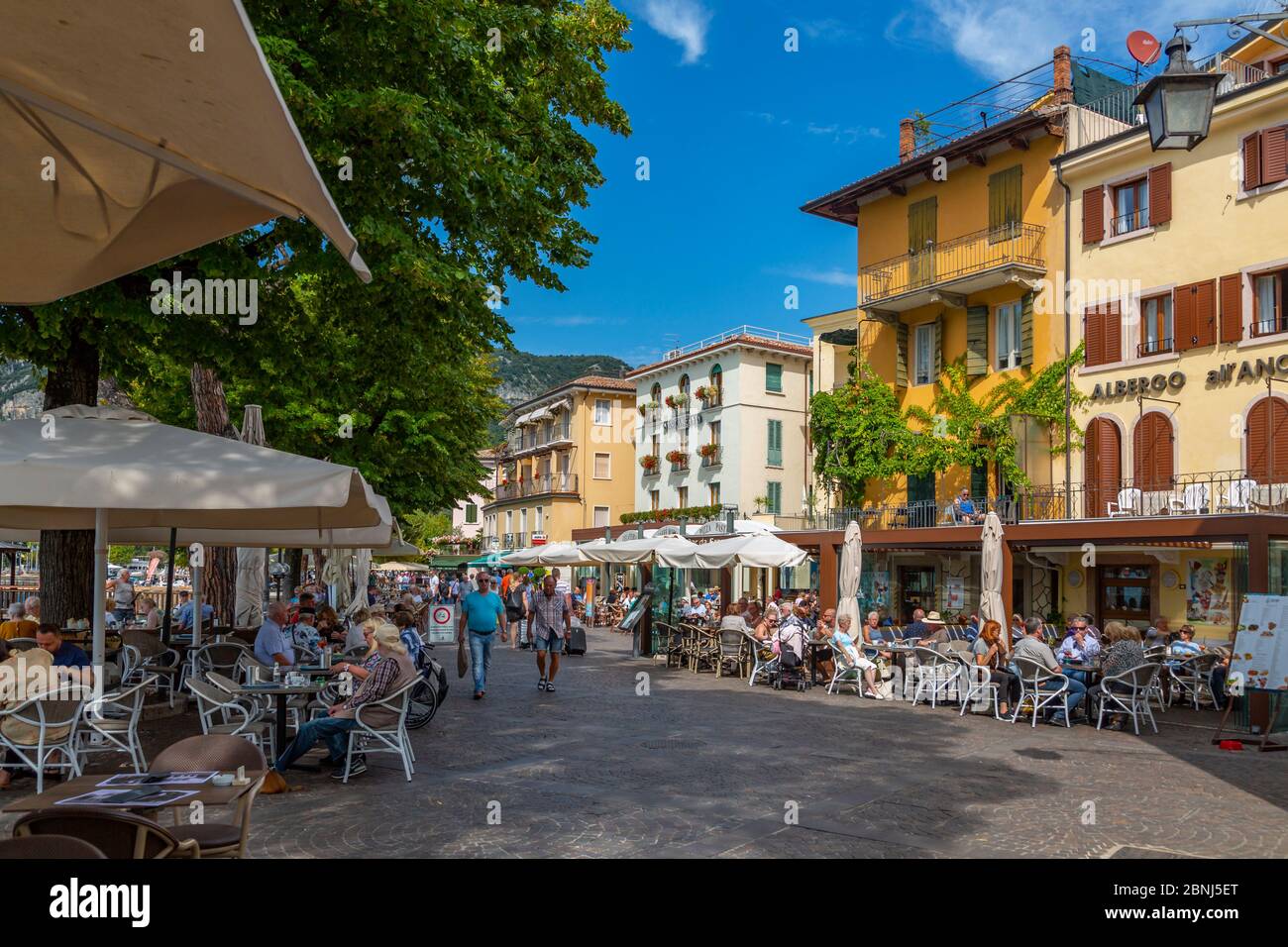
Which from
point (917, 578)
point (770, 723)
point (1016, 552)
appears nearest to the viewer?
point (770, 723)

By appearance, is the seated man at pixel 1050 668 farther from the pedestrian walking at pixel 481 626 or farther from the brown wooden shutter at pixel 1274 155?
the brown wooden shutter at pixel 1274 155

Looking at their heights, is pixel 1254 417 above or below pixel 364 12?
below

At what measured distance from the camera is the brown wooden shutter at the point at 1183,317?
22469 mm

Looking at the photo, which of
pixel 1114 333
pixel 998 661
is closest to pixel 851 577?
pixel 998 661

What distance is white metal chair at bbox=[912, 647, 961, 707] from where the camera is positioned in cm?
1495

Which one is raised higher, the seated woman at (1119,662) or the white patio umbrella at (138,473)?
the white patio umbrella at (138,473)

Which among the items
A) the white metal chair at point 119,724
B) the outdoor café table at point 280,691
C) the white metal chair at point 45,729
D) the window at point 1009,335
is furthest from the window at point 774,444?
the white metal chair at point 45,729

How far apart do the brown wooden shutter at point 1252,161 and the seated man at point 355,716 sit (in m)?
20.7

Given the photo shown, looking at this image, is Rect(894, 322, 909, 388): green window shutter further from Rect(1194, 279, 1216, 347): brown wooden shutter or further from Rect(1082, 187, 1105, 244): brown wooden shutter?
Rect(1194, 279, 1216, 347): brown wooden shutter

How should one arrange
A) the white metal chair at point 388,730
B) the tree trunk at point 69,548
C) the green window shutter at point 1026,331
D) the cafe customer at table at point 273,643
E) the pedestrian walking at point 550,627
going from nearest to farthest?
the white metal chair at point 388,730, the tree trunk at point 69,548, the cafe customer at table at point 273,643, the pedestrian walking at point 550,627, the green window shutter at point 1026,331
